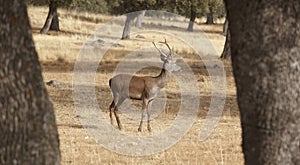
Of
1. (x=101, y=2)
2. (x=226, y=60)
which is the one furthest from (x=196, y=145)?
(x=101, y=2)

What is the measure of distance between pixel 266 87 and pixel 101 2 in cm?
4106

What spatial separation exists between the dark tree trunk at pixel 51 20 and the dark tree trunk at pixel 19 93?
1219 inches

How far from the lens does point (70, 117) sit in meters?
14.2

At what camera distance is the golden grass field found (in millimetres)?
10219

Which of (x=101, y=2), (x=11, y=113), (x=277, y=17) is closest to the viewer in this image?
(x=11, y=113)

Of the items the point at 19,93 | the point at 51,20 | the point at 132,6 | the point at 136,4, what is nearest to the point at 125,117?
the point at 19,93

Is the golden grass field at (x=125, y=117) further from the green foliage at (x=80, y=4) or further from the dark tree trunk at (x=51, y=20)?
the green foliage at (x=80, y=4)

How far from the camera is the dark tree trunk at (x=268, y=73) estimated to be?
4.78 m

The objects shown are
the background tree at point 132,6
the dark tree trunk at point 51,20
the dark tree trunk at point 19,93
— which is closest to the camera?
the dark tree trunk at point 19,93

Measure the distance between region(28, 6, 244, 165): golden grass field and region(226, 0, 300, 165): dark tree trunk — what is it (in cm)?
501

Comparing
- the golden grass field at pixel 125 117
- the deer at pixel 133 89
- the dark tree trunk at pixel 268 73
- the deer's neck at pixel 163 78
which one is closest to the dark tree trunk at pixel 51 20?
the golden grass field at pixel 125 117

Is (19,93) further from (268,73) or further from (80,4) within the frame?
(80,4)

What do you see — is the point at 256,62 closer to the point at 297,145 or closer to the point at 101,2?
the point at 297,145

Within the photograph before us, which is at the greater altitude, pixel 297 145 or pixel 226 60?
pixel 297 145
